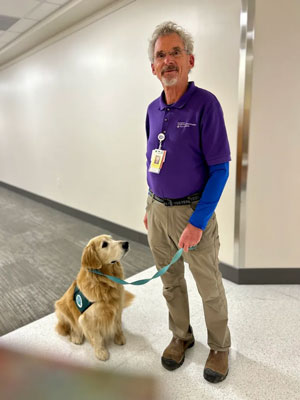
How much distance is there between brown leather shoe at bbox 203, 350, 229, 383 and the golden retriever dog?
559 mm

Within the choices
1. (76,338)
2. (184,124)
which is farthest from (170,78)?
(76,338)

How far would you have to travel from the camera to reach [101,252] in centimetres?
163

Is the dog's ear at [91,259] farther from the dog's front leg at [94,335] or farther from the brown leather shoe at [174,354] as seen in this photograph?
the brown leather shoe at [174,354]

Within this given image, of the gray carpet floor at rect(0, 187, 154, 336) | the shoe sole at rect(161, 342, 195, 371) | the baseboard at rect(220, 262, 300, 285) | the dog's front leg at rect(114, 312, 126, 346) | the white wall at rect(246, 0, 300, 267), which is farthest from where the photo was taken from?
the baseboard at rect(220, 262, 300, 285)

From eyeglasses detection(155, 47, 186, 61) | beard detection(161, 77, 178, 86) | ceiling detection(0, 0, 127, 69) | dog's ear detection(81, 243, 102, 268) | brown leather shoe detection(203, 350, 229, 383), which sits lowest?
brown leather shoe detection(203, 350, 229, 383)

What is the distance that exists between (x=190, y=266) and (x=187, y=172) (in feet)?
1.55

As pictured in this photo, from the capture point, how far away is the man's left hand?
128cm

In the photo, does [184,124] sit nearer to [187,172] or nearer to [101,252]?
[187,172]

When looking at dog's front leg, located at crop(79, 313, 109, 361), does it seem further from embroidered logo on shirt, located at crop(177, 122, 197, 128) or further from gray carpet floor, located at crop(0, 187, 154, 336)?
embroidered logo on shirt, located at crop(177, 122, 197, 128)

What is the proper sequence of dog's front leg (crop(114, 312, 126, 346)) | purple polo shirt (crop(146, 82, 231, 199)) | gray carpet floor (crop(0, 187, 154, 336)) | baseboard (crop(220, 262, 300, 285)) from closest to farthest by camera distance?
purple polo shirt (crop(146, 82, 231, 199)), dog's front leg (crop(114, 312, 126, 346)), gray carpet floor (crop(0, 187, 154, 336)), baseboard (crop(220, 262, 300, 285))

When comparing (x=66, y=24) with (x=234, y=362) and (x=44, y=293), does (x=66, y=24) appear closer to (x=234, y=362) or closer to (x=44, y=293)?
(x=44, y=293)

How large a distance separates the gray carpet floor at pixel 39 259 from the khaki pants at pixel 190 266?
1080mm

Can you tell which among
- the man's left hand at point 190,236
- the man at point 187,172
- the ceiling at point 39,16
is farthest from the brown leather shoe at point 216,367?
the ceiling at point 39,16

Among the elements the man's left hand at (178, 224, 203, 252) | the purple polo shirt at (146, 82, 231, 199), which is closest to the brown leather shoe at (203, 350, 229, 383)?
the man's left hand at (178, 224, 203, 252)
